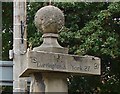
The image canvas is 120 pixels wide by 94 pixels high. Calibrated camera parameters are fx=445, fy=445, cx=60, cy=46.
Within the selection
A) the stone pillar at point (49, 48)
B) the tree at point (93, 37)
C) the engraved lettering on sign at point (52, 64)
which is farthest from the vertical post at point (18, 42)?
the tree at point (93, 37)

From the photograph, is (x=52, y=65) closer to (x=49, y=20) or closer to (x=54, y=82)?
(x=54, y=82)

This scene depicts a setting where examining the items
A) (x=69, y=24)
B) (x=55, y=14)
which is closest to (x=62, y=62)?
(x=55, y=14)

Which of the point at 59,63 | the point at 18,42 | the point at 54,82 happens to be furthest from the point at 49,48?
the point at 18,42

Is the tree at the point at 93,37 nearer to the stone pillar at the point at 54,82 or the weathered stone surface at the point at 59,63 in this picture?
the weathered stone surface at the point at 59,63

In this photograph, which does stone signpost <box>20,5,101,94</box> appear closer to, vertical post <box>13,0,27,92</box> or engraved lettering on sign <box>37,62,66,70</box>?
engraved lettering on sign <box>37,62,66,70</box>

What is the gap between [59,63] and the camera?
5984 mm

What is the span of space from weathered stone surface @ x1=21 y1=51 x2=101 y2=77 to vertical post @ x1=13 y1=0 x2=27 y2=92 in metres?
1.78

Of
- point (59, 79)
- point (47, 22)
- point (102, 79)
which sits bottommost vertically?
point (102, 79)

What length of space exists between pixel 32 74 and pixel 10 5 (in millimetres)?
9493

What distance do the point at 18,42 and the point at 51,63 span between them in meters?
2.65

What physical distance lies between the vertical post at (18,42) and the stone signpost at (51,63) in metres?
1.77

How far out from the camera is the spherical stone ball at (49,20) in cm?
620

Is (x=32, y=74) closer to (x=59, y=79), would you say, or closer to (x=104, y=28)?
(x=59, y=79)

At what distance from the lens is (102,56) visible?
12945 mm
